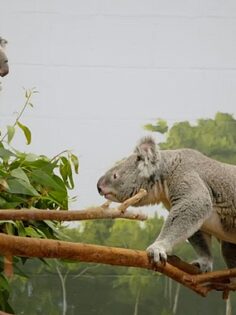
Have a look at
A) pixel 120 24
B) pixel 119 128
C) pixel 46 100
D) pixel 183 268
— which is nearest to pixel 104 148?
pixel 119 128

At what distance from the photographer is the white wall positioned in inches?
140

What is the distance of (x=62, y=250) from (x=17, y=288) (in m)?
1.87

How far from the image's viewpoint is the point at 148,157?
260 cm

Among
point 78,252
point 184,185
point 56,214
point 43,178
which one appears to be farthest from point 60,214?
point 184,185

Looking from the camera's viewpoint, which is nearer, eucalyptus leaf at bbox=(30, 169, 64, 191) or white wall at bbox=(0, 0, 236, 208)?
eucalyptus leaf at bbox=(30, 169, 64, 191)

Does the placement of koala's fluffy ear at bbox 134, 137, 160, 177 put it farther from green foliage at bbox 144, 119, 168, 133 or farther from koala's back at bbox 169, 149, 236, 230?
green foliage at bbox 144, 119, 168, 133

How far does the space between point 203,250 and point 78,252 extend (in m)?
1.04

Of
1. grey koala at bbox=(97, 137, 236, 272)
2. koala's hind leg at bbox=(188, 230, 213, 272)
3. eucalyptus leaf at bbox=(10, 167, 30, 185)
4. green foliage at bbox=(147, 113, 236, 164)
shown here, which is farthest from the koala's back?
green foliage at bbox=(147, 113, 236, 164)

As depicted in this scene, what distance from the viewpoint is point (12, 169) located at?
2301 millimetres

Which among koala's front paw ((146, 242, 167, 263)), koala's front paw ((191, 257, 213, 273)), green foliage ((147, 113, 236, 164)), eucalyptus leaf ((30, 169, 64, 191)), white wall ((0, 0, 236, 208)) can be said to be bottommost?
koala's front paw ((191, 257, 213, 273))

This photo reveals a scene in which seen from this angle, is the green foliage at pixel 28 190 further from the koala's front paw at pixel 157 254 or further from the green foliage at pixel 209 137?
the green foliage at pixel 209 137

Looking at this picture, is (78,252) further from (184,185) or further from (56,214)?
(184,185)

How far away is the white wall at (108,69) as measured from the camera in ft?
11.6

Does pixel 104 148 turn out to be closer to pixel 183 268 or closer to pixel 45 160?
pixel 45 160
